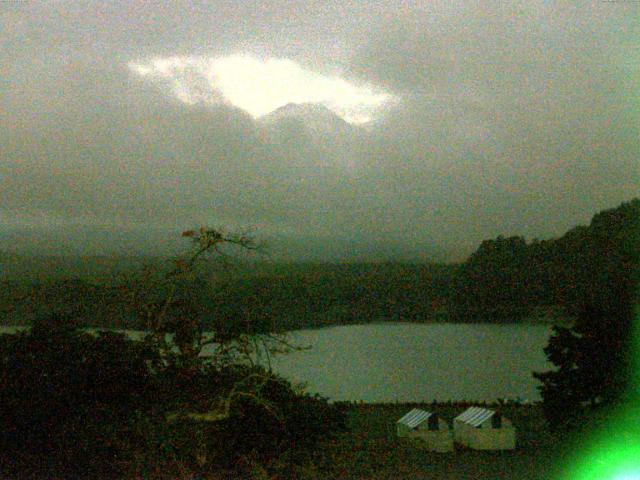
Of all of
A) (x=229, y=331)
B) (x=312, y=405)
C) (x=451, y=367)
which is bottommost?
(x=451, y=367)

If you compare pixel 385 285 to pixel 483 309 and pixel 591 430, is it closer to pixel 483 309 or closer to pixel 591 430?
pixel 483 309

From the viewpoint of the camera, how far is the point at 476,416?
60.0 feet

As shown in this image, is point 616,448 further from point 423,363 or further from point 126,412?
point 423,363

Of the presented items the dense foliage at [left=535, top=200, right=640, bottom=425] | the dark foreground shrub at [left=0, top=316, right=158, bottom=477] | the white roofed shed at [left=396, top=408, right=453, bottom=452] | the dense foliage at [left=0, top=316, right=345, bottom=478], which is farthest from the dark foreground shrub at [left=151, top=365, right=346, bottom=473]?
the white roofed shed at [left=396, top=408, right=453, bottom=452]

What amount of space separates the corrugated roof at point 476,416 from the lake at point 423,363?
14.1ft

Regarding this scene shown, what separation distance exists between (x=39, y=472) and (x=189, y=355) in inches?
101

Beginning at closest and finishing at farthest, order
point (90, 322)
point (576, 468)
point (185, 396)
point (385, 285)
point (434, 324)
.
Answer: point (185, 396) → point (90, 322) → point (576, 468) → point (385, 285) → point (434, 324)

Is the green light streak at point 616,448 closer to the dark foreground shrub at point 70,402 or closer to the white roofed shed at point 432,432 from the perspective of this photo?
the white roofed shed at point 432,432

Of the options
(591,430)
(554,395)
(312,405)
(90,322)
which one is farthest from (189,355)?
(554,395)

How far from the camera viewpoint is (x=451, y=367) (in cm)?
2730

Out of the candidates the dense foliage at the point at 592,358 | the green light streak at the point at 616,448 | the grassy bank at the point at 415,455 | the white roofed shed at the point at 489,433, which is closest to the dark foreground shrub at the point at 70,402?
the grassy bank at the point at 415,455

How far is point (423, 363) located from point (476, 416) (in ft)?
30.2

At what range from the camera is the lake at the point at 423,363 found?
22.5 meters

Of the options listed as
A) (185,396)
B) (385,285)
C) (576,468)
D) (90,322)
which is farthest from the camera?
(385,285)
